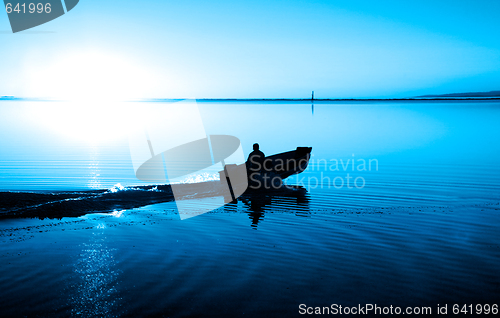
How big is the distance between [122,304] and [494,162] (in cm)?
2418

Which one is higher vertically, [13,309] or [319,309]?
[13,309]

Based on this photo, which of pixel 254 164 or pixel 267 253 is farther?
pixel 254 164

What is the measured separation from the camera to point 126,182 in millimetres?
17688

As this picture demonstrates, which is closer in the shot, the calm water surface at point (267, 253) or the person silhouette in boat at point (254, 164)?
the calm water surface at point (267, 253)

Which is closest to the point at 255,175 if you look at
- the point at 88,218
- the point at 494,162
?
the point at 88,218

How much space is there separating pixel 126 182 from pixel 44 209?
5.73 m

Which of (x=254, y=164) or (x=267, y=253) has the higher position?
(x=254, y=164)

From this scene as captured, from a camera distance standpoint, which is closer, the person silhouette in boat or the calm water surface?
the calm water surface

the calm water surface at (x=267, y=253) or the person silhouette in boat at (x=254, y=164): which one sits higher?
the person silhouette in boat at (x=254, y=164)

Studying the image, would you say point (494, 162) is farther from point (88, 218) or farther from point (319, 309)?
point (88, 218)

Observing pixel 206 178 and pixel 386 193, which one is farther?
pixel 206 178

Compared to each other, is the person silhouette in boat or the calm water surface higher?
the person silhouette in boat

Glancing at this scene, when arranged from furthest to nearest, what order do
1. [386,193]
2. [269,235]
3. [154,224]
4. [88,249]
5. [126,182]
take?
[126,182] < [386,193] < [154,224] < [269,235] < [88,249]

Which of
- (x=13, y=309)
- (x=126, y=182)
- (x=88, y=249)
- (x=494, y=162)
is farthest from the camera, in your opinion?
(x=494, y=162)
